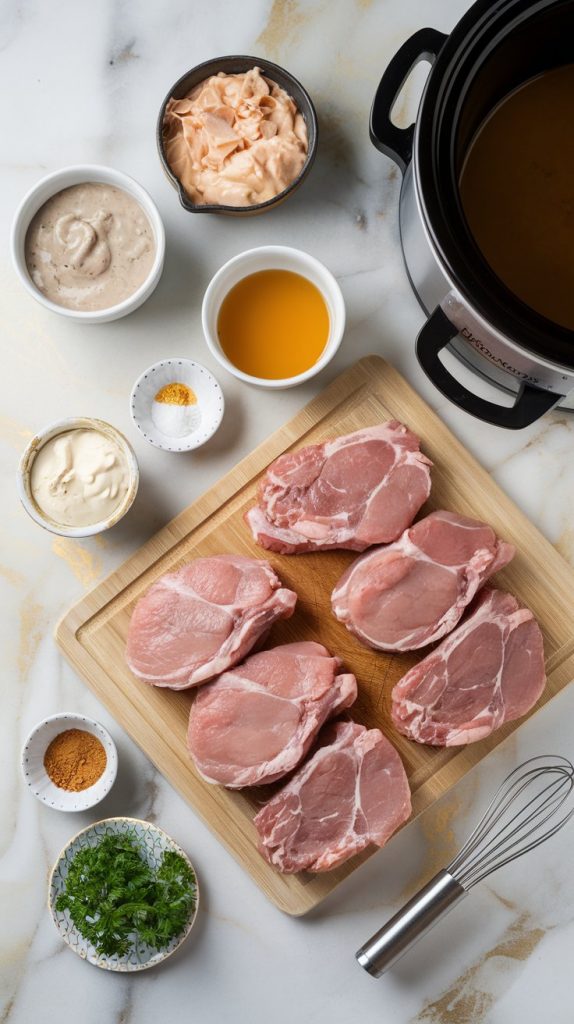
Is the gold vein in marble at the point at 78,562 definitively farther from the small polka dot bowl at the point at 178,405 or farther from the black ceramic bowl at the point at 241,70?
the black ceramic bowl at the point at 241,70

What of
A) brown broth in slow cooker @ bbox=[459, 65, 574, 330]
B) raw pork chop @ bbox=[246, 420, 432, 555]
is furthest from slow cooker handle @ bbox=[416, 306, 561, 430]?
raw pork chop @ bbox=[246, 420, 432, 555]

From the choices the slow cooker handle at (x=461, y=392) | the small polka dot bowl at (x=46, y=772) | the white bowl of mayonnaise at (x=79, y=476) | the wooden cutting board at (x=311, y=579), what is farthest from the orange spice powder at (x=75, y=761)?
the slow cooker handle at (x=461, y=392)

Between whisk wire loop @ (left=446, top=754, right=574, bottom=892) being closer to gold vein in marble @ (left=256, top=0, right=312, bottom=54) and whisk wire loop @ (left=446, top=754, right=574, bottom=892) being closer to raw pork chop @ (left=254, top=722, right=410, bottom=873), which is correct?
raw pork chop @ (left=254, top=722, right=410, bottom=873)

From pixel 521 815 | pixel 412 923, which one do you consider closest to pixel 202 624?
pixel 412 923

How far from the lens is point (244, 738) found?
2.14 m

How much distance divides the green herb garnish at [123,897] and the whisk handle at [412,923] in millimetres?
485

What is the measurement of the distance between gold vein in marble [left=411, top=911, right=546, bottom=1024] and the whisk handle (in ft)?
1.04

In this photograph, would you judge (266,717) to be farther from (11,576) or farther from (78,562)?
(11,576)

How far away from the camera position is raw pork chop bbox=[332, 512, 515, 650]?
2.15 m

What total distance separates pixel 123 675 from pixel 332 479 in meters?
0.74

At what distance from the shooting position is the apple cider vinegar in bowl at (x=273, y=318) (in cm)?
222

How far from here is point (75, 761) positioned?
7.48 ft

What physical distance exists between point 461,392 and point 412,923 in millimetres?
1319

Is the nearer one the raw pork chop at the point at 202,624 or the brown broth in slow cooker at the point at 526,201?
the brown broth in slow cooker at the point at 526,201
